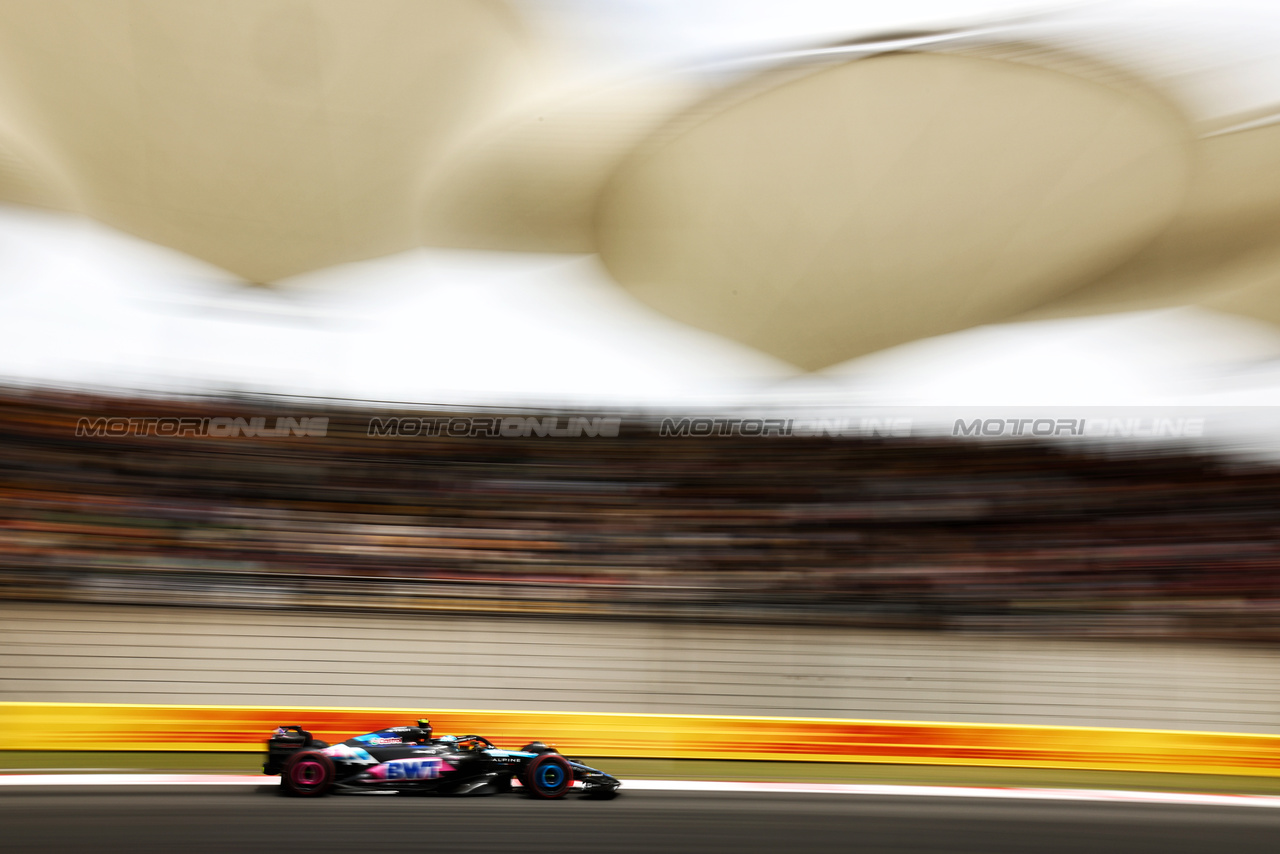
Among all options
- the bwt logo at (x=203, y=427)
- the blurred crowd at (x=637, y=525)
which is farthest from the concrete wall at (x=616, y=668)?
the bwt logo at (x=203, y=427)

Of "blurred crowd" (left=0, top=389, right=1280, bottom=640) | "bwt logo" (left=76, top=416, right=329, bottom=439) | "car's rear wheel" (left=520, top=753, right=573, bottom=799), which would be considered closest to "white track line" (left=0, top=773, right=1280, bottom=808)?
"car's rear wheel" (left=520, top=753, right=573, bottom=799)

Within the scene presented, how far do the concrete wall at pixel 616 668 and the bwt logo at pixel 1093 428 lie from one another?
12.5 feet

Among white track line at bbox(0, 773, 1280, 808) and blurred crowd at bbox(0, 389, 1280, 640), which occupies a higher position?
blurred crowd at bbox(0, 389, 1280, 640)

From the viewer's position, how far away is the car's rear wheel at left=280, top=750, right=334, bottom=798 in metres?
4.84

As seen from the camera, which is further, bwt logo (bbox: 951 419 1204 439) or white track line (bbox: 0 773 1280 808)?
bwt logo (bbox: 951 419 1204 439)

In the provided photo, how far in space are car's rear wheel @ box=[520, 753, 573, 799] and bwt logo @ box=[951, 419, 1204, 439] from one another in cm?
819

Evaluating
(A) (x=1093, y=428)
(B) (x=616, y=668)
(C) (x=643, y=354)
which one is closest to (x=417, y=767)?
(B) (x=616, y=668)

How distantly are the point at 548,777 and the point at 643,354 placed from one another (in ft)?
26.3

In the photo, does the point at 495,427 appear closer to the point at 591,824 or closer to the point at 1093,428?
the point at 591,824

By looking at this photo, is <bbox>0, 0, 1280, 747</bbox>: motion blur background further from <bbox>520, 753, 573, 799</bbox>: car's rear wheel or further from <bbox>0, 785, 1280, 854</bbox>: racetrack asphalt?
<bbox>520, 753, 573, 799</bbox>: car's rear wheel


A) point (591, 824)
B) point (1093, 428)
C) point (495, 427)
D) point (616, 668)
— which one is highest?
point (1093, 428)

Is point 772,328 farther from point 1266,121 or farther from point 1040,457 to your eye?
point 1266,121

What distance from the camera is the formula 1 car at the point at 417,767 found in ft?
16.0

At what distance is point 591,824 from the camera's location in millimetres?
4406
